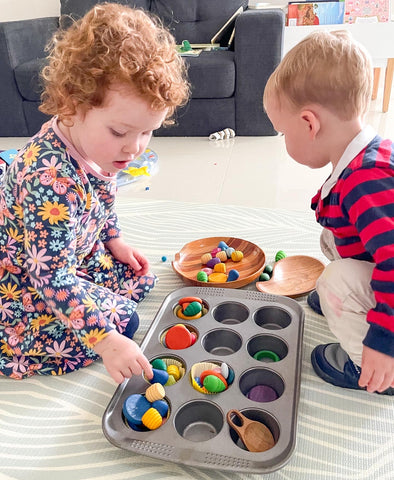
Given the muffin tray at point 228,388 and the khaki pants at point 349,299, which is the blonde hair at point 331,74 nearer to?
the khaki pants at point 349,299

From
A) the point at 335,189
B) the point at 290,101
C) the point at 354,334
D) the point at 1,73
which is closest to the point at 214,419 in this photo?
the point at 354,334

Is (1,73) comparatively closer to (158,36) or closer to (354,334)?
(158,36)

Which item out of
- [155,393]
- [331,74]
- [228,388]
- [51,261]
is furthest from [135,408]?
[331,74]

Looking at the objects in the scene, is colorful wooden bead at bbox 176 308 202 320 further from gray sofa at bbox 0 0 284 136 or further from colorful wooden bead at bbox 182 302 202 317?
gray sofa at bbox 0 0 284 136

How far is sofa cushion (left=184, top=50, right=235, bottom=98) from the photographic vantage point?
207cm

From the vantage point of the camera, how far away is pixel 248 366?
80cm

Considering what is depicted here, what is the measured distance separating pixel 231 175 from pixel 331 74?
111 centimetres

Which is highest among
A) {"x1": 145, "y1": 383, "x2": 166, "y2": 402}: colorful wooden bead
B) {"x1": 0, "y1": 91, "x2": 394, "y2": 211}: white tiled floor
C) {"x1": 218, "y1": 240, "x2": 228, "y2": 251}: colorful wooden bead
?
{"x1": 145, "y1": 383, "x2": 166, "y2": 402}: colorful wooden bead

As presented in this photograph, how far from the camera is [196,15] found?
94.5 inches

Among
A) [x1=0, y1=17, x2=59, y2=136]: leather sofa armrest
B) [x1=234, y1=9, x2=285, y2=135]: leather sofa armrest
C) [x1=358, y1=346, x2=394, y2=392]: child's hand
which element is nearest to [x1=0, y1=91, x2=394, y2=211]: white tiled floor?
[x1=234, y1=9, x2=285, y2=135]: leather sofa armrest

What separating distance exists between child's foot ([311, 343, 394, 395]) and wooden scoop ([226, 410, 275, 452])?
0.18 m

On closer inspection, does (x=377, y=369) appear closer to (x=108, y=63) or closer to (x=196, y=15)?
(x=108, y=63)

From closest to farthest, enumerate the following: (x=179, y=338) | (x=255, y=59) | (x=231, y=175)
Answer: (x=179, y=338)
(x=231, y=175)
(x=255, y=59)

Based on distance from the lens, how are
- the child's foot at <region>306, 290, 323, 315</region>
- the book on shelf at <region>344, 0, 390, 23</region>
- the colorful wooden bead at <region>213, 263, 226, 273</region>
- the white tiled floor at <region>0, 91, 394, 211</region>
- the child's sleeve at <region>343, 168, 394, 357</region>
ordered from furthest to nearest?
the book on shelf at <region>344, 0, 390, 23</region>
the white tiled floor at <region>0, 91, 394, 211</region>
the colorful wooden bead at <region>213, 263, 226, 273</region>
the child's foot at <region>306, 290, 323, 315</region>
the child's sleeve at <region>343, 168, 394, 357</region>
